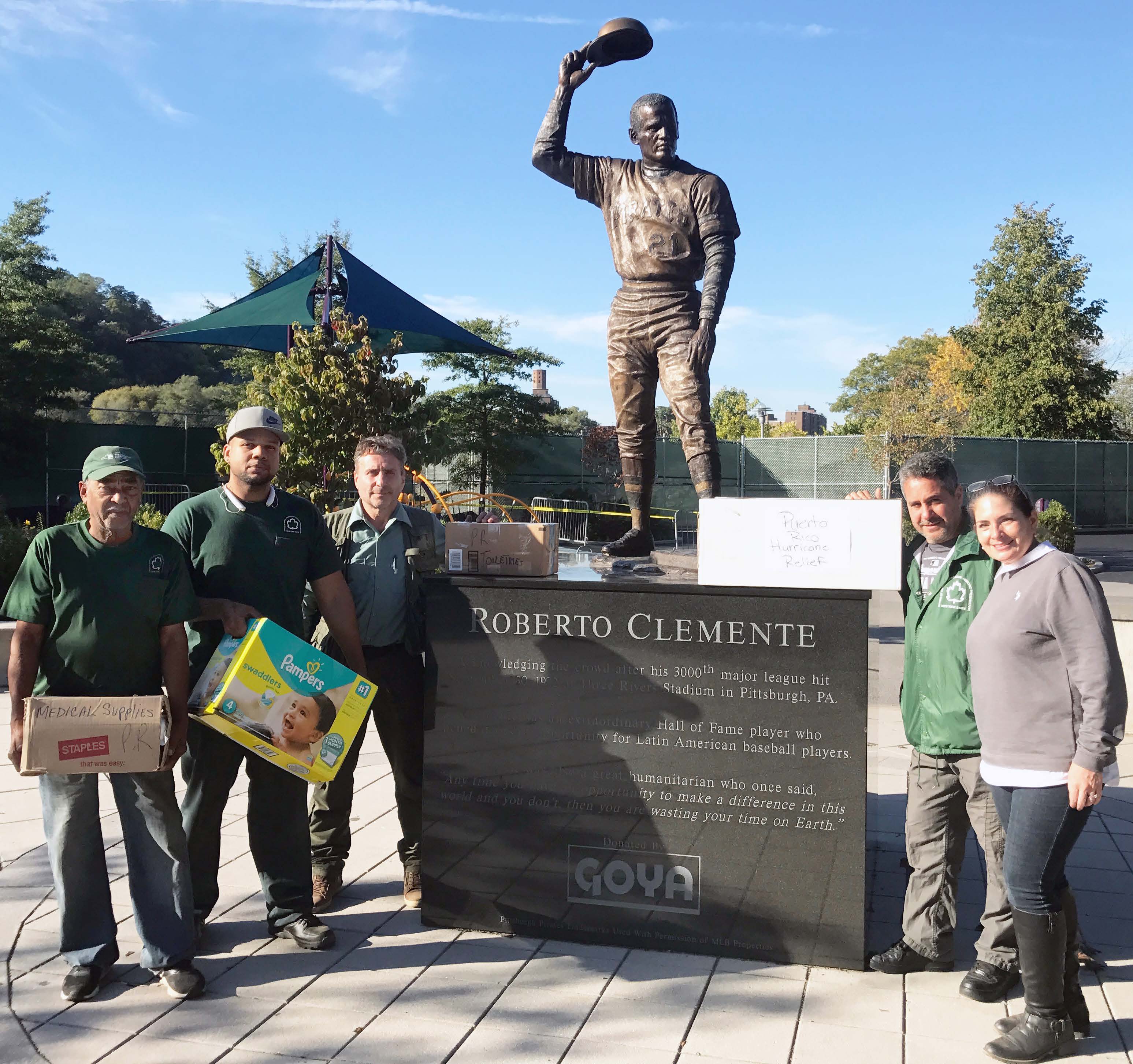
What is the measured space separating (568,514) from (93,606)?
21.0 m

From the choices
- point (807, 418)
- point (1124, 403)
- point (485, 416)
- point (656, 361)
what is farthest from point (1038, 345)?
point (807, 418)

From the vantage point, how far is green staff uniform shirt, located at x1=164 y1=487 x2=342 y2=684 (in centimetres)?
359

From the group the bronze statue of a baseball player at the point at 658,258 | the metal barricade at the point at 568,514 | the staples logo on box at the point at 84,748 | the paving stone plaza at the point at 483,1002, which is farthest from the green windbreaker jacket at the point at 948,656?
the metal barricade at the point at 568,514

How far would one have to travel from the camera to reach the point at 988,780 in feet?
9.91

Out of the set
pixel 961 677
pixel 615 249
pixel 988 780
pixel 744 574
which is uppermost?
pixel 615 249

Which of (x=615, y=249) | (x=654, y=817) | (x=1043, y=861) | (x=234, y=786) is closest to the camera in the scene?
(x=1043, y=861)

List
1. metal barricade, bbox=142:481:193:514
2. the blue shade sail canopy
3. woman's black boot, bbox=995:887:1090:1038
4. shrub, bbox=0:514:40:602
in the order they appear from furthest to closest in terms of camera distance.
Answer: metal barricade, bbox=142:481:193:514
the blue shade sail canopy
shrub, bbox=0:514:40:602
woman's black boot, bbox=995:887:1090:1038

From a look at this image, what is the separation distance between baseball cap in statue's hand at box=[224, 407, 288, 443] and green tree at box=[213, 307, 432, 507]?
6.91 metres

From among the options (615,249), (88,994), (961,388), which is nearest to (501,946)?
(88,994)

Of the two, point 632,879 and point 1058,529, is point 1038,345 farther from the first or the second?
point 632,879

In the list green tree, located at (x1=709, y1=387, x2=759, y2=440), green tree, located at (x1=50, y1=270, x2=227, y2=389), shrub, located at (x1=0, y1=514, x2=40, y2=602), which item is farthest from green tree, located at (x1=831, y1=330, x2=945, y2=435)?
shrub, located at (x1=0, y1=514, x2=40, y2=602)

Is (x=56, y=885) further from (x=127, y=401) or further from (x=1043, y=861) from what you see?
(x=127, y=401)

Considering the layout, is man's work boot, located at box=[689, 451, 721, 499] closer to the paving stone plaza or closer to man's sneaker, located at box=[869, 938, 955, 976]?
the paving stone plaza

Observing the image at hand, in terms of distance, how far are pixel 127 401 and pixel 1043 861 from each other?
47644 mm
